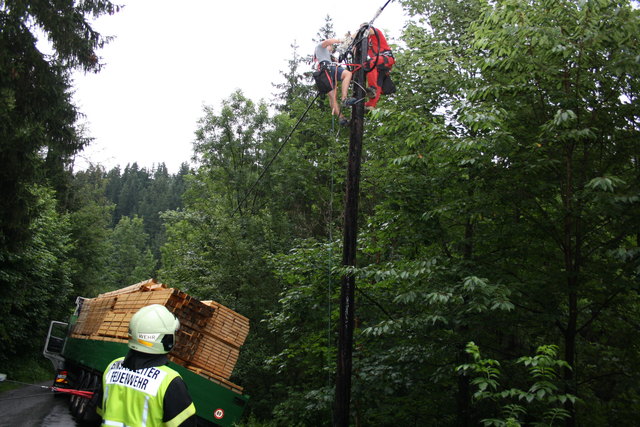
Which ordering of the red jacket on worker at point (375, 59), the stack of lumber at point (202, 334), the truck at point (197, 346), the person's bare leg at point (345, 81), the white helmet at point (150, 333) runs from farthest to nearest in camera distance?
the stack of lumber at point (202, 334)
the truck at point (197, 346)
the red jacket on worker at point (375, 59)
the person's bare leg at point (345, 81)
the white helmet at point (150, 333)

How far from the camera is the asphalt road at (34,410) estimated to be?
41.3 ft

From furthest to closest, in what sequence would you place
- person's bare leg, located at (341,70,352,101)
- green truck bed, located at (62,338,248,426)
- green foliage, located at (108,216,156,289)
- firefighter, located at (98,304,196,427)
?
green foliage, located at (108,216,156,289), green truck bed, located at (62,338,248,426), person's bare leg, located at (341,70,352,101), firefighter, located at (98,304,196,427)

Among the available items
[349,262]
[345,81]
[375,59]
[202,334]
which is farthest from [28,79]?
[349,262]

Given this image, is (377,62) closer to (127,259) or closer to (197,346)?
(197,346)

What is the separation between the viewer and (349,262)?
734cm

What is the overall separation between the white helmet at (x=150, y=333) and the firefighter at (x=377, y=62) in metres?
5.72

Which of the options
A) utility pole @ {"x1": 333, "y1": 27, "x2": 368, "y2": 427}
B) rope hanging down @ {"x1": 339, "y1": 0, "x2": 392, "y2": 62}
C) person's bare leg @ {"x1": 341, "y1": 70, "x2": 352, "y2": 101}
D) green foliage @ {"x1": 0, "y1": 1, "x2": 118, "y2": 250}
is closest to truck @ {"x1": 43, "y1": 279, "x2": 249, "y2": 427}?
utility pole @ {"x1": 333, "y1": 27, "x2": 368, "y2": 427}

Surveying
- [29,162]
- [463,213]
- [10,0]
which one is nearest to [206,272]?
[29,162]

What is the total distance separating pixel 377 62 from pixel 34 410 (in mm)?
14329

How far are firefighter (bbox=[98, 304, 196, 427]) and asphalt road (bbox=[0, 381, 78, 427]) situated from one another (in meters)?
11.4

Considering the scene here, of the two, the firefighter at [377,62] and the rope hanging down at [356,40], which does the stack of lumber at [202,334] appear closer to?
the firefighter at [377,62]

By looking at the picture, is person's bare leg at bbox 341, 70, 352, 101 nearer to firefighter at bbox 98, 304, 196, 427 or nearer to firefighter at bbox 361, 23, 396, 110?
firefighter at bbox 361, 23, 396, 110

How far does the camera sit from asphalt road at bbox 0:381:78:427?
12.6m

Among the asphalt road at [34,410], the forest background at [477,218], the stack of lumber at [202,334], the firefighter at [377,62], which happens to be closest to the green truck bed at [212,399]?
the stack of lumber at [202,334]
